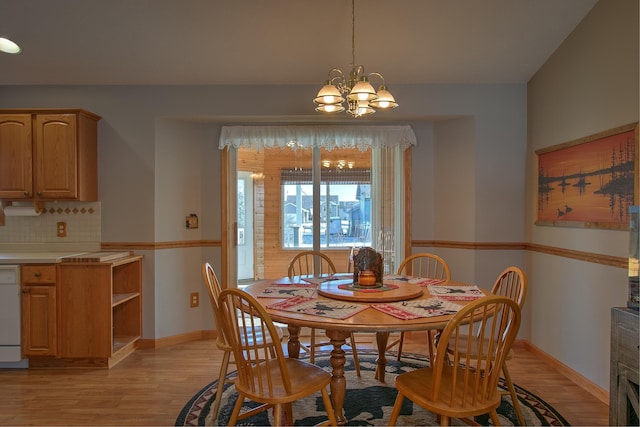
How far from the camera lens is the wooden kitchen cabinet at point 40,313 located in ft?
10.4

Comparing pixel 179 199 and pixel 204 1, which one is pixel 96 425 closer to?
pixel 179 199

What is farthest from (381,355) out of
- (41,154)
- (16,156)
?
(16,156)

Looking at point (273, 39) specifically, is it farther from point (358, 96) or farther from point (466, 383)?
point (466, 383)

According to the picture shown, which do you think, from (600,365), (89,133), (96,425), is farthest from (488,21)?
(96,425)

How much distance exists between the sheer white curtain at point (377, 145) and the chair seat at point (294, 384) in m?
2.20

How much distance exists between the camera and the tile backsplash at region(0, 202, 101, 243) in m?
3.75

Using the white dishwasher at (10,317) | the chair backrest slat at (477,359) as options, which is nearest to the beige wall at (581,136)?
the chair backrest slat at (477,359)

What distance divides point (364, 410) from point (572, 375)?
5.27ft

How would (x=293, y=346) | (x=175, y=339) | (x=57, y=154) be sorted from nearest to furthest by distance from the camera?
(x=293, y=346)
(x=57, y=154)
(x=175, y=339)

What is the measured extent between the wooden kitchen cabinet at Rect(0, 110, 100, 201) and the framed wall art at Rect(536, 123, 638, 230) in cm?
379

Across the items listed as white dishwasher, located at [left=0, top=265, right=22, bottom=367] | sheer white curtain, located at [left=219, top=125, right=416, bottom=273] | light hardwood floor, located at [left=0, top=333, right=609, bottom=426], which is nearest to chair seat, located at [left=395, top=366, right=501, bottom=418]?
light hardwood floor, located at [left=0, top=333, right=609, bottom=426]

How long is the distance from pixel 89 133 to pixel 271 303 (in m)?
2.50

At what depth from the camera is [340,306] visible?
207 centimetres

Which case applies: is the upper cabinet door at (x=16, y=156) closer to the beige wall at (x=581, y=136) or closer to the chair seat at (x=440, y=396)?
the chair seat at (x=440, y=396)
